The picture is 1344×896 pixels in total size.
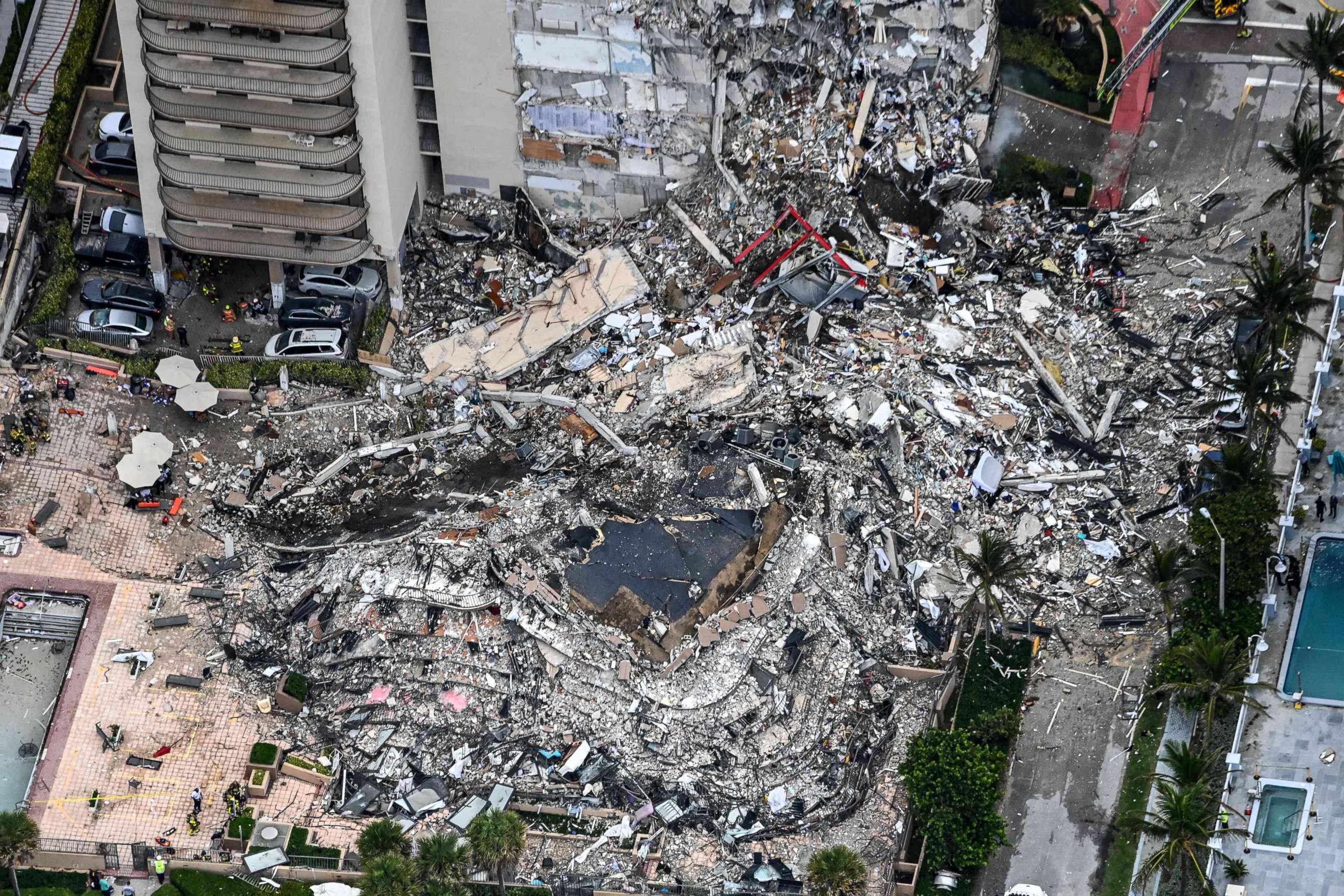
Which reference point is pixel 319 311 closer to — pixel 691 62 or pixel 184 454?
pixel 184 454

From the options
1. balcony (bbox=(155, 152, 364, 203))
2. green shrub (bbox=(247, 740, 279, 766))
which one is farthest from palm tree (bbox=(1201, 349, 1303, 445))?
green shrub (bbox=(247, 740, 279, 766))

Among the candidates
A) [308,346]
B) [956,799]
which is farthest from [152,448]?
[956,799]

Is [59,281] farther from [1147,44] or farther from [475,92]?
[1147,44]

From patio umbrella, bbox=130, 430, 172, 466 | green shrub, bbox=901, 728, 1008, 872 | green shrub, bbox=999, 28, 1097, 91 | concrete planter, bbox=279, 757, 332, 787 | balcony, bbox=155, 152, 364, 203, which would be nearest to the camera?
green shrub, bbox=901, 728, 1008, 872

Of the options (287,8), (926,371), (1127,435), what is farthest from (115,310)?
(1127,435)

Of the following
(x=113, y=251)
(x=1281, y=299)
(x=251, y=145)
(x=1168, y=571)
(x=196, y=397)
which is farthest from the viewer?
(x=113, y=251)

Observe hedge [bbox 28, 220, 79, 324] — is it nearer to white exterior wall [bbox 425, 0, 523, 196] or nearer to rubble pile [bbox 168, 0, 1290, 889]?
rubble pile [bbox 168, 0, 1290, 889]
